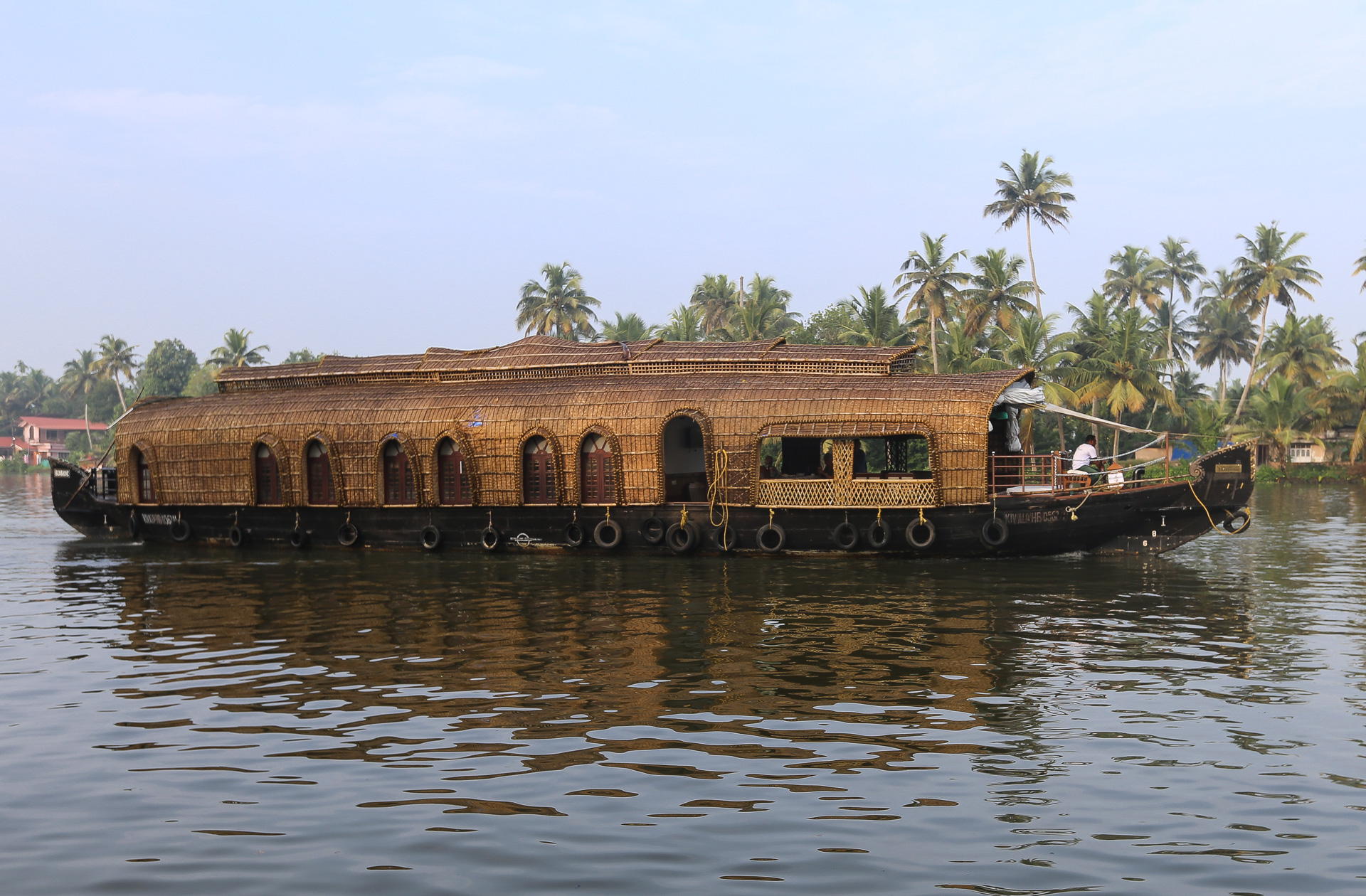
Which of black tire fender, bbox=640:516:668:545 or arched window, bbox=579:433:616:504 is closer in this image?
black tire fender, bbox=640:516:668:545

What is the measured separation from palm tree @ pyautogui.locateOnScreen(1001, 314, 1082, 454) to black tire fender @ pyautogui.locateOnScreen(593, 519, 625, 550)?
2029cm

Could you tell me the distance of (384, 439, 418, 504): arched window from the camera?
17656 millimetres

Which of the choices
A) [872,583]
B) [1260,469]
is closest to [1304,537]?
[872,583]

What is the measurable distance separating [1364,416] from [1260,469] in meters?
5.42

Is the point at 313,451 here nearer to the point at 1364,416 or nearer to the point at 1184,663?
the point at 1184,663

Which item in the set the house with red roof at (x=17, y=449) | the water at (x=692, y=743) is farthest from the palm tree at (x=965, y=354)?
the house with red roof at (x=17, y=449)

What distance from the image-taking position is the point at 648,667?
341 inches

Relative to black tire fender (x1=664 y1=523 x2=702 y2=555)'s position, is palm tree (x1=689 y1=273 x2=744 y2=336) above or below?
above

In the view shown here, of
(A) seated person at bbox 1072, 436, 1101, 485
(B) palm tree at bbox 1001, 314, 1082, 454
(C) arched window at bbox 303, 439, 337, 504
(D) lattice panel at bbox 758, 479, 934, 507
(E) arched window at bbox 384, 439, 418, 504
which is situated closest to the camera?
(D) lattice panel at bbox 758, 479, 934, 507

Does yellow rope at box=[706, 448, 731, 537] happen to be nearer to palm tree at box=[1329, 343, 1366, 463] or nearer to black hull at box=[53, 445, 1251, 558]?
black hull at box=[53, 445, 1251, 558]

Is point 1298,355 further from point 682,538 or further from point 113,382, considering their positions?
point 113,382

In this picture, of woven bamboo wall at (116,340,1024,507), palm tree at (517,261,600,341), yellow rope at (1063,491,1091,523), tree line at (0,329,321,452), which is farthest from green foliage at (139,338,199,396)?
yellow rope at (1063,491,1091,523)

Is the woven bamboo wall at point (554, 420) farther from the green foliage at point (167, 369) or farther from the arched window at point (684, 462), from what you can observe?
the green foliage at point (167, 369)

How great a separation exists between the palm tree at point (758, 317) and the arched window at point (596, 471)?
22338 millimetres
